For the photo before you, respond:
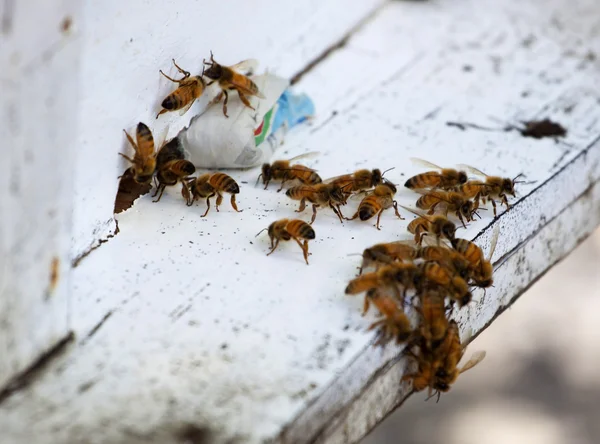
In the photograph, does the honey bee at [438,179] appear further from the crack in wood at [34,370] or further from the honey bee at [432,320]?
the crack in wood at [34,370]

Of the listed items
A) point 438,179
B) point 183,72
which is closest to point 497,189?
point 438,179

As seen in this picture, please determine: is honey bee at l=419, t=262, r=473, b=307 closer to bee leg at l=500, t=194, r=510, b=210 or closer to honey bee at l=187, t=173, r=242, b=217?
bee leg at l=500, t=194, r=510, b=210

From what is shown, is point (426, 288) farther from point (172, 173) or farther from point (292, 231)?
point (172, 173)

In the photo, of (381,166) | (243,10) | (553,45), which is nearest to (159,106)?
(243,10)

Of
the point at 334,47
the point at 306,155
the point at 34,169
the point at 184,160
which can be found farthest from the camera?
the point at 334,47

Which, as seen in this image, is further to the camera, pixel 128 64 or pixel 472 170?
pixel 472 170

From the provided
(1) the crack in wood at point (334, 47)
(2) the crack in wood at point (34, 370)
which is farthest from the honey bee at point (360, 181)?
(2) the crack in wood at point (34, 370)

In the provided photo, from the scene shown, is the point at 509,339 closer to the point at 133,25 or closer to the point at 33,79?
the point at 133,25
